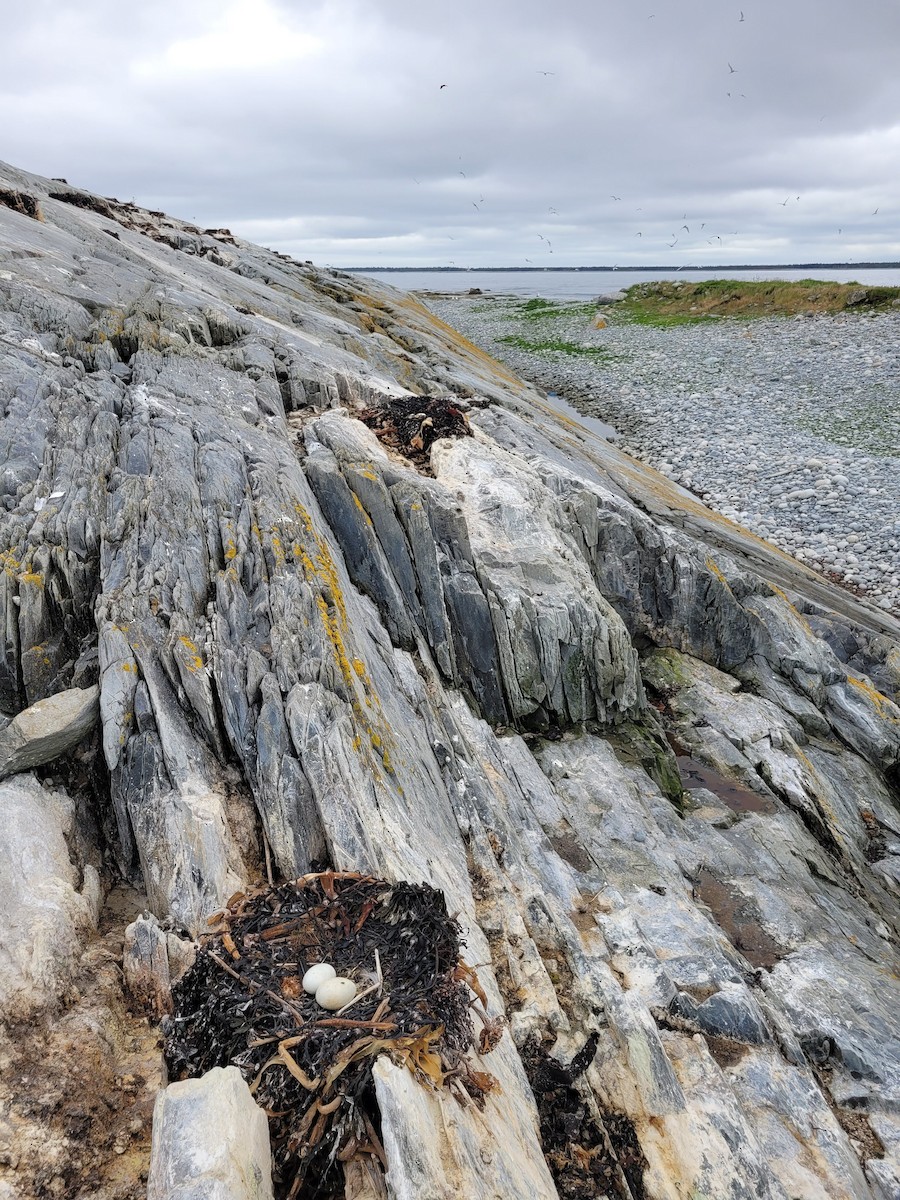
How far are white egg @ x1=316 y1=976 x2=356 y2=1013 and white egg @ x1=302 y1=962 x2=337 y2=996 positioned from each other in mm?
71

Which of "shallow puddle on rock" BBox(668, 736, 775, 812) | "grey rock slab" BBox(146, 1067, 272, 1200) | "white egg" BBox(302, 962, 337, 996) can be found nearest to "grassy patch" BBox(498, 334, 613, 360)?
"shallow puddle on rock" BBox(668, 736, 775, 812)

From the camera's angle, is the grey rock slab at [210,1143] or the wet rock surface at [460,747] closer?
the grey rock slab at [210,1143]

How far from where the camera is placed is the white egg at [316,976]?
4.87 metres

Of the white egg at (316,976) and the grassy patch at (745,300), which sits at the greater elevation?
the grassy patch at (745,300)

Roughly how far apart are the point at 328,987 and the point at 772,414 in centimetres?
4492

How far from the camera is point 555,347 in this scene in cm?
7281

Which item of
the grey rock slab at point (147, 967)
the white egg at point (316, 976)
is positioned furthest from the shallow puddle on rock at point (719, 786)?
the grey rock slab at point (147, 967)

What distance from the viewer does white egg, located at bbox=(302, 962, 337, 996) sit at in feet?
16.0

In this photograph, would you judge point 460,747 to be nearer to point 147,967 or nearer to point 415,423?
point 147,967

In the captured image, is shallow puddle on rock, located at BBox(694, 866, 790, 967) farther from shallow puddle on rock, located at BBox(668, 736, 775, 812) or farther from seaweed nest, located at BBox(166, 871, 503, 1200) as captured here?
seaweed nest, located at BBox(166, 871, 503, 1200)

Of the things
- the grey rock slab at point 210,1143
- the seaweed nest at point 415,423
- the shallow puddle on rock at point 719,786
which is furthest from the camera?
the seaweed nest at point 415,423

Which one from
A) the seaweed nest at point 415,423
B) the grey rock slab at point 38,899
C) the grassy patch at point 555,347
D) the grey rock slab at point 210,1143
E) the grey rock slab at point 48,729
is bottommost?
the grey rock slab at point 38,899

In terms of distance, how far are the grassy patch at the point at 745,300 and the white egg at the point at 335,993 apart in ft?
248

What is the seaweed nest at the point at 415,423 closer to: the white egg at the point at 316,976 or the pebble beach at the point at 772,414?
the white egg at the point at 316,976
